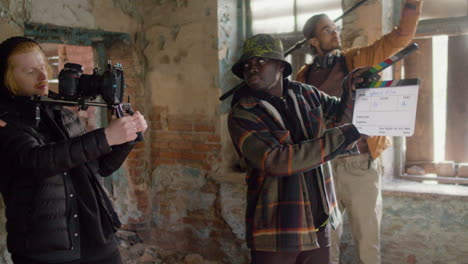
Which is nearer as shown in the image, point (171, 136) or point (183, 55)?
point (183, 55)

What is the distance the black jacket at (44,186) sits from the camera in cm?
150

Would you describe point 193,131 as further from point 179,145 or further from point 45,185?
point 45,185

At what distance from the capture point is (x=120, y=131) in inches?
61.7

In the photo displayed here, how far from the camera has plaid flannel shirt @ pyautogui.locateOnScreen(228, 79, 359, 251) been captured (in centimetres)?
159

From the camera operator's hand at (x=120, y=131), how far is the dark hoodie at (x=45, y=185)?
1.0 inches

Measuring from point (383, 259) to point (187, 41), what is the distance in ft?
7.02

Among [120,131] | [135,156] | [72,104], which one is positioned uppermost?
[72,104]

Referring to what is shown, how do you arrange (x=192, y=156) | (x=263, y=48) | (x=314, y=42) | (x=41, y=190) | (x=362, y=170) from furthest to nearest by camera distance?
(x=192, y=156), (x=314, y=42), (x=362, y=170), (x=263, y=48), (x=41, y=190)

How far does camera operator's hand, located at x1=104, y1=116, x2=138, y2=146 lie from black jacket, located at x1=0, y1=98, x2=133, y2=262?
3cm

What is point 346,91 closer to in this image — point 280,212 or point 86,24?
Answer: point 280,212

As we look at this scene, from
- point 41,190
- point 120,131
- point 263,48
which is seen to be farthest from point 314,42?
point 41,190

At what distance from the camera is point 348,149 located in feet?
5.27

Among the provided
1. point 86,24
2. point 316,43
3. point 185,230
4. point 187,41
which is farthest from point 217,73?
point 185,230

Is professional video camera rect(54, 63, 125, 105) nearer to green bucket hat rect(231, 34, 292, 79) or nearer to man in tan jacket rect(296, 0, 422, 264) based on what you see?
green bucket hat rect(231, 34, 292, 79)
